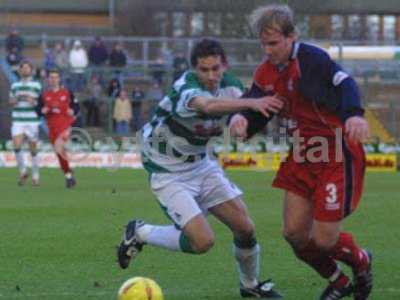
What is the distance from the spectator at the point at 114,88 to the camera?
34312 mm

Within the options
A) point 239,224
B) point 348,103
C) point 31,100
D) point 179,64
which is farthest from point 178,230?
point 179,64

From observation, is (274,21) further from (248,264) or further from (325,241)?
(248,264)

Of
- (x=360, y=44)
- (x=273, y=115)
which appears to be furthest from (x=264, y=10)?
(x=360, y=44)

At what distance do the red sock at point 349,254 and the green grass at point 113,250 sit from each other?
550mm

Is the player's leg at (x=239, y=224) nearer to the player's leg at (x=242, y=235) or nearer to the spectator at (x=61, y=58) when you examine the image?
the player's leg at (x=242, y=235)

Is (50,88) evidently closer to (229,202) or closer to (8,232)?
(8,232)

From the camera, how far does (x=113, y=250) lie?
42.0 ft

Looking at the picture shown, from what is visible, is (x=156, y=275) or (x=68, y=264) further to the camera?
(x=68, y=264)

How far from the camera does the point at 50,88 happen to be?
74.7ft

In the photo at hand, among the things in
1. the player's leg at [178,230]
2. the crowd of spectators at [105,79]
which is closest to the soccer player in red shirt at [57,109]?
the crowd of spectators at [105,79]

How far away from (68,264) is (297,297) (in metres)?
2.79

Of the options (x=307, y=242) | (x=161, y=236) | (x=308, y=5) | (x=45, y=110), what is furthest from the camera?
(x=308, y=5)

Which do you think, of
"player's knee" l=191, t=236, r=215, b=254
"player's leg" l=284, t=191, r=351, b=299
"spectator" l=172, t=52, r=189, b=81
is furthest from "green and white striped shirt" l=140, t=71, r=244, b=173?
"spectator" l=172, t=52, r=189, b=81

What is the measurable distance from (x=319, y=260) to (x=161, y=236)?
1.44 meters
